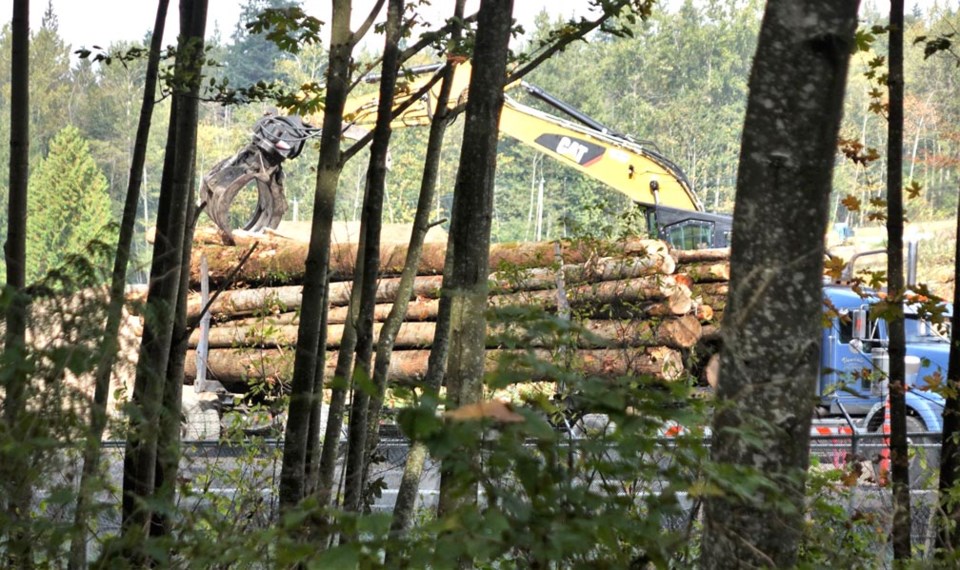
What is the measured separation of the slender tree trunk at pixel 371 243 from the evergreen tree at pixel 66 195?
47.9m

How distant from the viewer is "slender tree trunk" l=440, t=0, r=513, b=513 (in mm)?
4621

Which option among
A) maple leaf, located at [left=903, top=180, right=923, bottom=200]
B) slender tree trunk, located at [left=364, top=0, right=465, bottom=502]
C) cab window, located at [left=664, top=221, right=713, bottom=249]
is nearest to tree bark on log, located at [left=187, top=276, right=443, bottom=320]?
cab window, located at [left=664, top=221, right=713, bottom=249]

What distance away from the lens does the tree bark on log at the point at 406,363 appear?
10.9 meters

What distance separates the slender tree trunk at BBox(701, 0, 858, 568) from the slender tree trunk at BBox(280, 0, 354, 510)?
2.19 m

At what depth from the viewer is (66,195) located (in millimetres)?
54312

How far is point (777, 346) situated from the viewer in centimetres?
276

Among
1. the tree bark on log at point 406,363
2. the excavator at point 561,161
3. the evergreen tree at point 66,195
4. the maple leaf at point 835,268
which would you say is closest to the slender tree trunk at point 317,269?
the maple leaf at point 835,268

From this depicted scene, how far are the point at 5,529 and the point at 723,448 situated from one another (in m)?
1.69

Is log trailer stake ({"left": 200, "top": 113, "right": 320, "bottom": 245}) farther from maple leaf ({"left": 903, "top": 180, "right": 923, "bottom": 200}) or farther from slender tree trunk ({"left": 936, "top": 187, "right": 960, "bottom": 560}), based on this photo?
slender tree trunk ({"left": 936, "top": 187, "right": 960, "bottom": 560})

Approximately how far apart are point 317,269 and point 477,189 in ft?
2.80

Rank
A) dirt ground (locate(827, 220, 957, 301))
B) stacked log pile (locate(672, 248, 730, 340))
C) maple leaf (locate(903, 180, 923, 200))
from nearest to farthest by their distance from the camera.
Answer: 1. maple leaf (locate(903, 180, 923, 200))
2. stacked log pile (locate(672, 248, 730, 340))
3. dirt ground (locate(827, 220, 957, 301))

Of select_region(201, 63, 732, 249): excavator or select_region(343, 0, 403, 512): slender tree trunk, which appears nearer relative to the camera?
select_region(343, 0, 403, 512): slender tree trunk

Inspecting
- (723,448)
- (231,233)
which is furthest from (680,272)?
(723,448)

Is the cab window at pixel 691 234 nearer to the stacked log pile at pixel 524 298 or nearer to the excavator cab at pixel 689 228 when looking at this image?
the excavator cab at pixel 689 228
